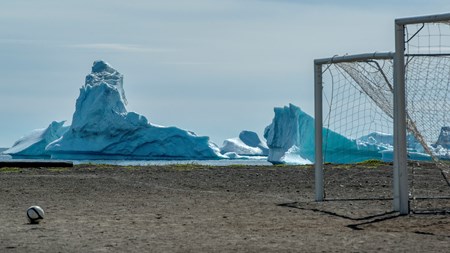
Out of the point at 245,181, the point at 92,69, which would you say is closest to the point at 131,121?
the point at 92,69

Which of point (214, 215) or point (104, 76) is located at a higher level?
point (104, 76)

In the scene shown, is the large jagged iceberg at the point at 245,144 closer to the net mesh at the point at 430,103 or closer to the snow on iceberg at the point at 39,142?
the snow on iceberg at the point at 39,142

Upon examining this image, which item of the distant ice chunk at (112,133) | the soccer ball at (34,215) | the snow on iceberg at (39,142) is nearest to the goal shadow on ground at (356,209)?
the soccer ball at (34,215)

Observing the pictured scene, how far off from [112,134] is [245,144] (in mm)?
28059

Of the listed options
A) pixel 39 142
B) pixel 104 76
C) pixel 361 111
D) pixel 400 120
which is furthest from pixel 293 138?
pixel 400 120

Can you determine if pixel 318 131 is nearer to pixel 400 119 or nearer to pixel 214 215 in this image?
pixel 400 119

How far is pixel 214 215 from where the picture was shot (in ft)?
43.3

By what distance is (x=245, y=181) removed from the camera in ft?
72.1

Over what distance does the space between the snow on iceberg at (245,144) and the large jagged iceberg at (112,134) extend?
16936mm

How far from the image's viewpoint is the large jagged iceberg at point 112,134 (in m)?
62.5

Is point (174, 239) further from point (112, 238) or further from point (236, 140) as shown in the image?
point (236, 140)

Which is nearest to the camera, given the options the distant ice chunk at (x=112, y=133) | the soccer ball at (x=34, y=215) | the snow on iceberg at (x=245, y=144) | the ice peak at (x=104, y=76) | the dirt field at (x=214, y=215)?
the dirt field at (x=214, y=215)

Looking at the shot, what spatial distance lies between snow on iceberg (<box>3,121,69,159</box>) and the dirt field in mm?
51631

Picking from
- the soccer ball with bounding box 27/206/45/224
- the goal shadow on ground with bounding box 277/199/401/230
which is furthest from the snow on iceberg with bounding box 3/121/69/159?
the soccer ball with bounding box 27/206/45/224
